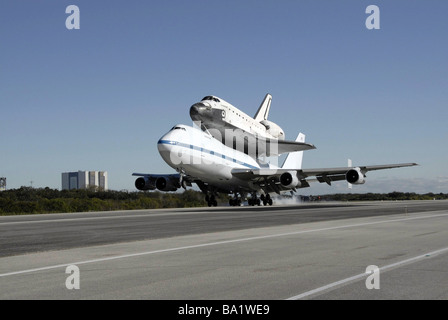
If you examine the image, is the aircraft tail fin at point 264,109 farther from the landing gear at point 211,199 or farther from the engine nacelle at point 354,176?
the engine nacelle at point 354,176

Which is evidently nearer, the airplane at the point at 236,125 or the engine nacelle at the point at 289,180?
the engine nacelle at the point at 289,180

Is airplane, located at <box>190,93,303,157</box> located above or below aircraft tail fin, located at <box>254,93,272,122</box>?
below

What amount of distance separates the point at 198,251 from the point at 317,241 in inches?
148

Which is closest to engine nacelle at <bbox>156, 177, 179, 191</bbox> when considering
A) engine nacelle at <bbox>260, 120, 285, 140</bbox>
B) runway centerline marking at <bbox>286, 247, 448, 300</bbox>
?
runway centerline marking at <bbox>286, 247, 448, 300</bbox>

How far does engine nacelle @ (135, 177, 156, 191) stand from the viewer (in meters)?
51.8

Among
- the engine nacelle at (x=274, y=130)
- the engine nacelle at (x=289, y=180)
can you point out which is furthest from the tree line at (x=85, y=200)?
the engine nacelle at (x=289, y=180)

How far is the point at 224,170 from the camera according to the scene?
47.4 m

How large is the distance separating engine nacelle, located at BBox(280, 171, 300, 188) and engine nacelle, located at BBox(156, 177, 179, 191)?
36.5 feet

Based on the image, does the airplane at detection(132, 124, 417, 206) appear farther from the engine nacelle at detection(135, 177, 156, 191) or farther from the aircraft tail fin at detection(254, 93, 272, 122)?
the aircraft tail fin at detection(254, 93, 272, 122)

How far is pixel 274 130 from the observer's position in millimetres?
91750

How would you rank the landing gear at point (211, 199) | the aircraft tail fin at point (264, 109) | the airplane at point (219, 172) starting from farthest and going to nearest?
the aircraft tail fin at point (264, 109), the landing gear at point (211, 199), the airplane at point (219, 172)

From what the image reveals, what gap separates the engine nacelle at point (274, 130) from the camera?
90938 millimetres
